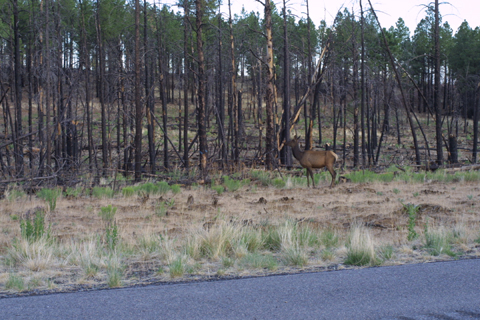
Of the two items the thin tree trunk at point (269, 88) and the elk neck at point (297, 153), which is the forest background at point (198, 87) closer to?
the thin tree trunk at point (269, 88)

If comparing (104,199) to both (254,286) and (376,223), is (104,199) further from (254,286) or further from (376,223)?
(254,286)

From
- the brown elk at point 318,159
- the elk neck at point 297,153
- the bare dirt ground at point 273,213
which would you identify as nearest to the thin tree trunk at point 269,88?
the elk neck at point 297,153

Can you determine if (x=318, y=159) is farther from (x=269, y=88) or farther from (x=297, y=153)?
(x=269, y=88)

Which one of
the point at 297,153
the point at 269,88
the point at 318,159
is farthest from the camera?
the point at 269,88

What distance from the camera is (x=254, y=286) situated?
503cm

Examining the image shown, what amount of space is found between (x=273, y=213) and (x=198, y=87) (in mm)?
10880

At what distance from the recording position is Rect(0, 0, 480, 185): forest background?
2145cm

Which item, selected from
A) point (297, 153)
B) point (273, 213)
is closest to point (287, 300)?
point (273, 213)

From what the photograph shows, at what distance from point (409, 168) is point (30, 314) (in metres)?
20.1

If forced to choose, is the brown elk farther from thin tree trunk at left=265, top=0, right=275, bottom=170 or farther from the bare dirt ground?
thin tree trunk at left=265, top=0, right=275, bottom=170

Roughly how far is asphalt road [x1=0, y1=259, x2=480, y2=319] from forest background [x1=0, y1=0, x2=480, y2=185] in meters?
10.3

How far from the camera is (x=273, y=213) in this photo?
11.4m

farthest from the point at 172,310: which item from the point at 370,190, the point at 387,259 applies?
the point at 370,190

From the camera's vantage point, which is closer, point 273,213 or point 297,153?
point 273,213
